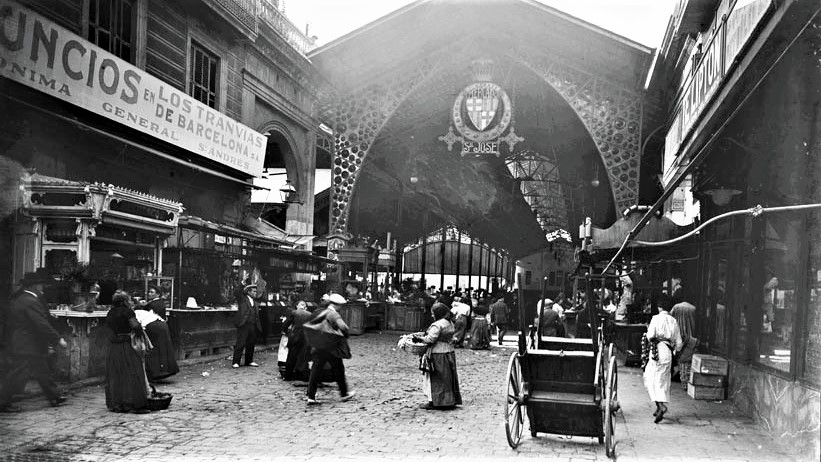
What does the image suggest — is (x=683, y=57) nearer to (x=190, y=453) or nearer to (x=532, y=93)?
(x=532, y=93)

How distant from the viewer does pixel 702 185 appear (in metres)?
13.2

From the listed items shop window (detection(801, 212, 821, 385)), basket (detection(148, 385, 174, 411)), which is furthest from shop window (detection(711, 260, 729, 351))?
basket (detection(148, 385, 174, 411))

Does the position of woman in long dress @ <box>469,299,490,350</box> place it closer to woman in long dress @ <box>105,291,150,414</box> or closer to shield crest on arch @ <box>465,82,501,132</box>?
shield crest on arch @ <box>465,82,501,132</box>

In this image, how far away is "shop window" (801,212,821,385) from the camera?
7652 millimetres

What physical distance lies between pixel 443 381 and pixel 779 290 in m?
4.81

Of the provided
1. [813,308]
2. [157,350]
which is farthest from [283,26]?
[813,308]

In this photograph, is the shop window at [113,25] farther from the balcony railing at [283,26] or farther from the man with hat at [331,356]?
the man with hat at [331,356]

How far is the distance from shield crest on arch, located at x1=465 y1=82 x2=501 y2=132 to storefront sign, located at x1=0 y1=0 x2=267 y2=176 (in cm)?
655

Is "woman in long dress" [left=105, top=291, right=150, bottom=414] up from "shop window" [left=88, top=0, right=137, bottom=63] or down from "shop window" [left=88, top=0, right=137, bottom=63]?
down

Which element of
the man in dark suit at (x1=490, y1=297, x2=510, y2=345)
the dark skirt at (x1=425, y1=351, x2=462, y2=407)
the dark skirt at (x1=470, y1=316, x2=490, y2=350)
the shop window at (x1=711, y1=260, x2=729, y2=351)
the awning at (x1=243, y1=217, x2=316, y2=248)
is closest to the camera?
the dark skirt at (x1=425, y1=351, x2=462, y2=407)

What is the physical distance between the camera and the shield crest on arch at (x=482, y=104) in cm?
2017

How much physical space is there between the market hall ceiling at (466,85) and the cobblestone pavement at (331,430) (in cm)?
903

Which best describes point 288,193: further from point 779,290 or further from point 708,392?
point 779,290

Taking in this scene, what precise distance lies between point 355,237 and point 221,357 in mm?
9397
